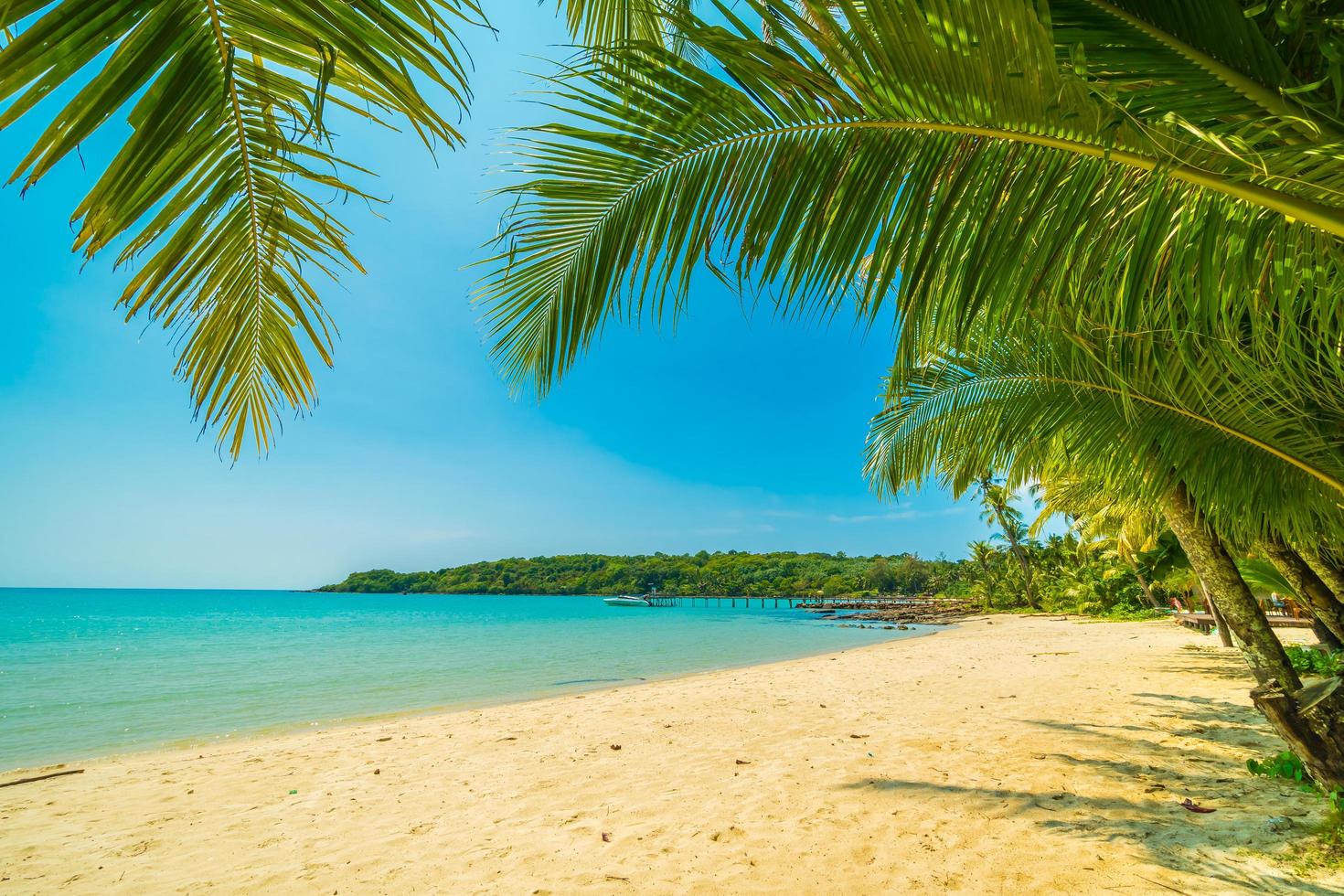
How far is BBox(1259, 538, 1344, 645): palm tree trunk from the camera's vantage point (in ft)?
14.2

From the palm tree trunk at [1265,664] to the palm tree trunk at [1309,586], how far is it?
0.38 m

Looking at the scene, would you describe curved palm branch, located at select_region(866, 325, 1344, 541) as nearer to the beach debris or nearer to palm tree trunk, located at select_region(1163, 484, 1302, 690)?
palm tree trunk, located at select_region(1163, 484, 1302, 690)

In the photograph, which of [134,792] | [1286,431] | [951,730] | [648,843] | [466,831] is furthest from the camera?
[951,730]

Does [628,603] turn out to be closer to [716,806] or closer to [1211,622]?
[1211,622]

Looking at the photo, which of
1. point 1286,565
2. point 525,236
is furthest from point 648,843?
point 1286,565

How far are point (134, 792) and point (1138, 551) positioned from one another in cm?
1733

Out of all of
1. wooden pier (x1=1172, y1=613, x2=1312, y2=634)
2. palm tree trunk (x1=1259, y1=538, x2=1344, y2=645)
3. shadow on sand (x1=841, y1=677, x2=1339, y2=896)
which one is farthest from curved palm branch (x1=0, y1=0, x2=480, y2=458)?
wooden pier (x1=1172, y1=613, x2=1312, y2=634)

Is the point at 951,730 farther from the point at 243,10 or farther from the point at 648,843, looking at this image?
the point at 243,10

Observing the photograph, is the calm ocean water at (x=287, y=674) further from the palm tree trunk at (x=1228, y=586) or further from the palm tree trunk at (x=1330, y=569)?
the palm tree trunk at (x=1330, y=569)

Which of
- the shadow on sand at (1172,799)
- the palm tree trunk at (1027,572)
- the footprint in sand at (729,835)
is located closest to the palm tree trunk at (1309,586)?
the shadow on sand at (1172,799)

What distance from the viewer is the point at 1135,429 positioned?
287 cm

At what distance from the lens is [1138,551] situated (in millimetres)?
13219

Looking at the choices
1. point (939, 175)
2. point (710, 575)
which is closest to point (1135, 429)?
point (939, 175)

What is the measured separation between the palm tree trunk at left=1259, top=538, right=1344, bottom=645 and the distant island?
4752 centimetres
